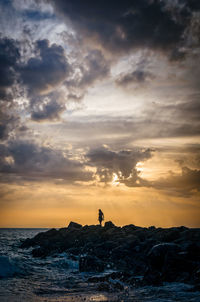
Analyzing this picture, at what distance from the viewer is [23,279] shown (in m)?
15.7

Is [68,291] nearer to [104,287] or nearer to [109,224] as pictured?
[104,287]

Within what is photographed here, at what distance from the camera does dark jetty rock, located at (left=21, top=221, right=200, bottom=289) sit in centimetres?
1384

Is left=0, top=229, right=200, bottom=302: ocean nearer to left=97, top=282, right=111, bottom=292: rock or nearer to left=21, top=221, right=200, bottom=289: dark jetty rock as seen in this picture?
left=97, top=282, right=111, bottom=292: rock

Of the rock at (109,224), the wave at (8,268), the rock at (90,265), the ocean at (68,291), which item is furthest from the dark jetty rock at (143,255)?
the wave at (8,268)

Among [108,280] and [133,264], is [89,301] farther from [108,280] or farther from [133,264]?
[133,264]

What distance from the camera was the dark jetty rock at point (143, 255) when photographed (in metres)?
13.8

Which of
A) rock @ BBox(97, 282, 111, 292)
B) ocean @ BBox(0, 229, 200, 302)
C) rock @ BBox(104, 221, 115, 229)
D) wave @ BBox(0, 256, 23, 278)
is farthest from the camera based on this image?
rock @ BBox(104, 221, 115, 229)

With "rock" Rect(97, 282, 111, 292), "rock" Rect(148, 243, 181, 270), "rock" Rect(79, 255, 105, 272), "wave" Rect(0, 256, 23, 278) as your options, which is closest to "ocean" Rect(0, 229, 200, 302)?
"wave" Rect(0, 256, 23, 278)

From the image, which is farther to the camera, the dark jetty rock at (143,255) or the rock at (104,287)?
the dark jetty rock at (143,255)

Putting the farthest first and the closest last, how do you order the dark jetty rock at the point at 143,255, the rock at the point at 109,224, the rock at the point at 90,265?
the rock at the point at 109,224 → the rock at the point at 90,265 → the dark jetty rock at the point at 143,255

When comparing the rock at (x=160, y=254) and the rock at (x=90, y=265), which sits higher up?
the rock at (x=160, y=254)

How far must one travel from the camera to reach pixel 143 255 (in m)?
20.7

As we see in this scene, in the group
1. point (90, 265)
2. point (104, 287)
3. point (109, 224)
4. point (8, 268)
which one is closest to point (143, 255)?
point (90, 265)

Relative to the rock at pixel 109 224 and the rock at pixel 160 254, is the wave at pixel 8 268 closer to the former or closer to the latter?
the rock at pixel 160 254
